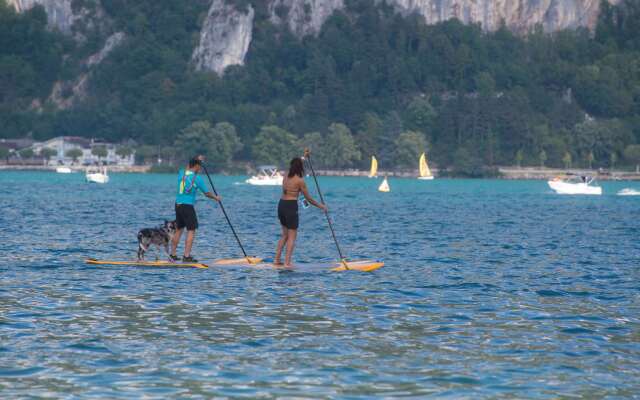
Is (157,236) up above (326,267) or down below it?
above

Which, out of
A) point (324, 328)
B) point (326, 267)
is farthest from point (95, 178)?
point (324, 328)

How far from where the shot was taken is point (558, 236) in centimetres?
4700

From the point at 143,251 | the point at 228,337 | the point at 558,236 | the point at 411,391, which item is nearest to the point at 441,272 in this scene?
the point at 143,251

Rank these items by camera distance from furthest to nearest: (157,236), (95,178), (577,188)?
(95,178) → (577,188) → (157,236)

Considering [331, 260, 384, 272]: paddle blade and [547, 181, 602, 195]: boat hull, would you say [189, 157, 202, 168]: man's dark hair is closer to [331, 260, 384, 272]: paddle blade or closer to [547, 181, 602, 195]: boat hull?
[331, 260, 384, 272]: paddle blade

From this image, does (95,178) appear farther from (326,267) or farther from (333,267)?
(333,267)

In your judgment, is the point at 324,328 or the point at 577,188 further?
the point at 577,188

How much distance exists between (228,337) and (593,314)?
7192mm

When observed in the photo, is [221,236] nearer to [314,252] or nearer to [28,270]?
[314,252]

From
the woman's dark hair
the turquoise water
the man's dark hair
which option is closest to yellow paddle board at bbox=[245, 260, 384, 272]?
the turquoise water

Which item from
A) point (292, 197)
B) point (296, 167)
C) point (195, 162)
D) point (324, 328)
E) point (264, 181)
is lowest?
point (264, 181)

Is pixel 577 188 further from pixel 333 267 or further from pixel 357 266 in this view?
pixel 333 267

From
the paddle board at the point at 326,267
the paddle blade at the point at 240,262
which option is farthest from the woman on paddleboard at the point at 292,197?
the paddle blade at the point at 240,262

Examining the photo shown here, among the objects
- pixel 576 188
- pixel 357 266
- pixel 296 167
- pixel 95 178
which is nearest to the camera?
pixel 296 167
